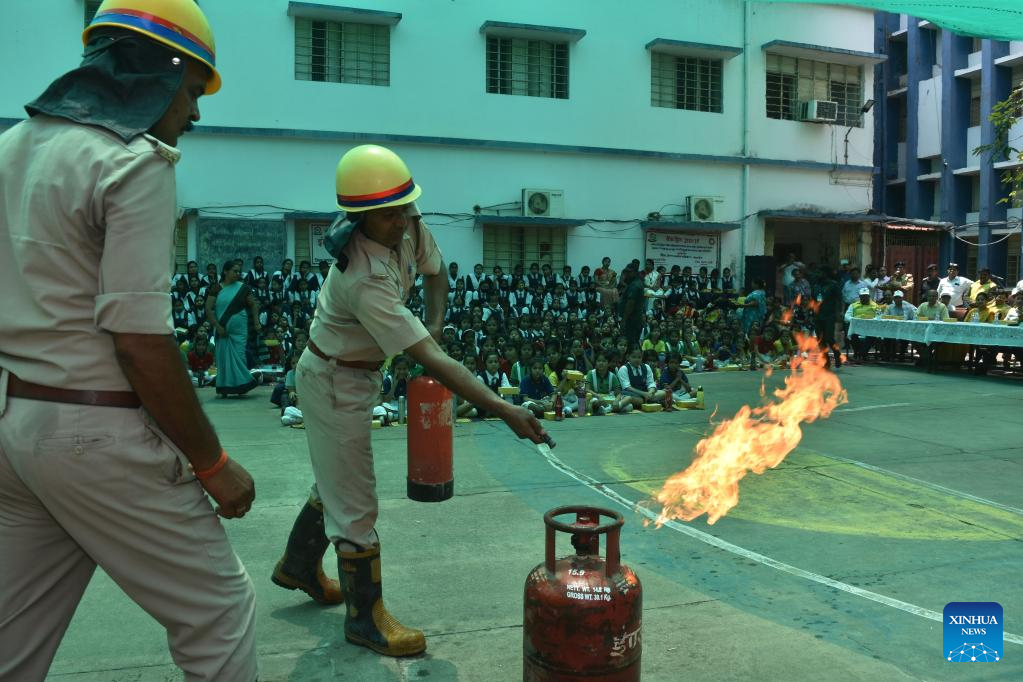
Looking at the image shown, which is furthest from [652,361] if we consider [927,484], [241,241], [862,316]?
[241,241]

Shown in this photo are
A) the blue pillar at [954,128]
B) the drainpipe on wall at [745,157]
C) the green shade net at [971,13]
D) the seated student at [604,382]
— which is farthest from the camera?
the blue pillar at [954,128]

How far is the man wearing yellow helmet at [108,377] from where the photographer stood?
1811mm

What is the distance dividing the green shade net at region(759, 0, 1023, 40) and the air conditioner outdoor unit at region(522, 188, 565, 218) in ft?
37.2

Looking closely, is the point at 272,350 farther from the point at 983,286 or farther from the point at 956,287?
the point at 956,287

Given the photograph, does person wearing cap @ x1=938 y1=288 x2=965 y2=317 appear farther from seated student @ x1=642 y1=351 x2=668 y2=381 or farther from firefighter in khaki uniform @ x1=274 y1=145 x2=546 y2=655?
firefighter in khaki uniform @ x1=274 y1=145 x2=546 y2=655

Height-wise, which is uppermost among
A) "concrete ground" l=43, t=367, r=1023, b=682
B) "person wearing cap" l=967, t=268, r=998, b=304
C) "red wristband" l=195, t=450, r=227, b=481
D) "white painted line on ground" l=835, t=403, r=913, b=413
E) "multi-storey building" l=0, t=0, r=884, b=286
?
"multi-storey building" l=0, t=0, r=884, b=286

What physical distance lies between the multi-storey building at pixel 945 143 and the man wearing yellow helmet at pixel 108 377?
24.4 meters

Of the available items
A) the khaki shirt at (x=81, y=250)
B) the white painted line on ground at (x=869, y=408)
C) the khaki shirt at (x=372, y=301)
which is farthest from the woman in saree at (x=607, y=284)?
the khaki shirt at (x=81, y=250)

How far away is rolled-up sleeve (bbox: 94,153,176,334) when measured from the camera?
1.78 meters

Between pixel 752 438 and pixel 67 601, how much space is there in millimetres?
4439

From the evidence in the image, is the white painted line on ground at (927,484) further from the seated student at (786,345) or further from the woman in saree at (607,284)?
the woman in saree at (607,284)

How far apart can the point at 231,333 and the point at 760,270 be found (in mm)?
12964

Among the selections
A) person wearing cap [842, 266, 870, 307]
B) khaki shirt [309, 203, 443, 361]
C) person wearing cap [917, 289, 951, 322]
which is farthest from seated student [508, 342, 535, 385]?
person wearing cap [842, 266, 870, 307]

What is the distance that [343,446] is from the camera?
3363mm
